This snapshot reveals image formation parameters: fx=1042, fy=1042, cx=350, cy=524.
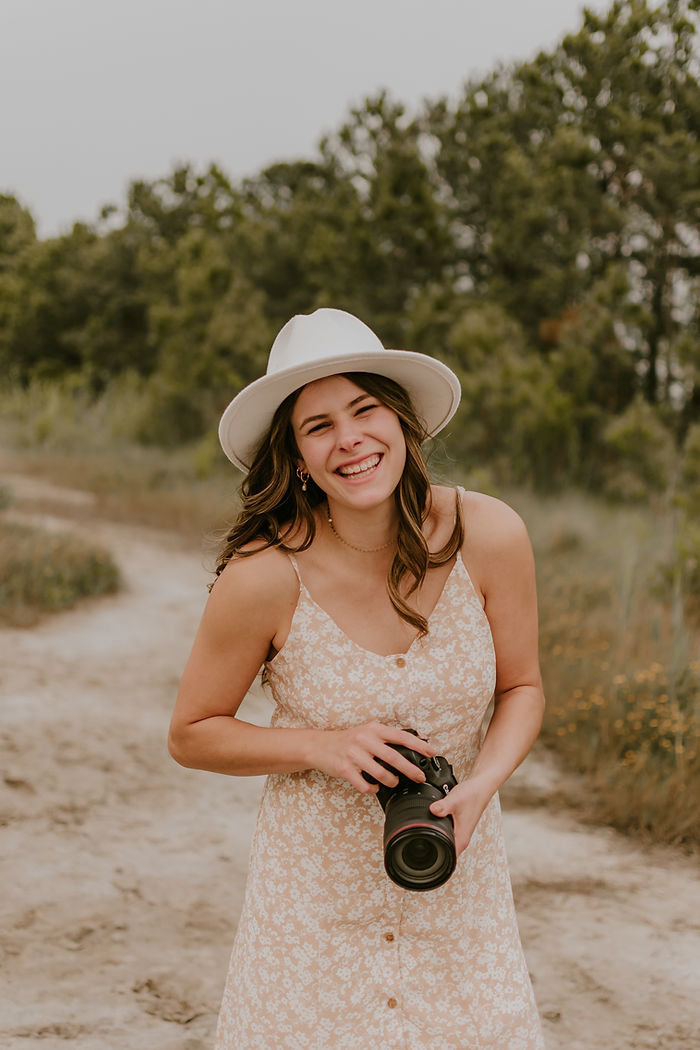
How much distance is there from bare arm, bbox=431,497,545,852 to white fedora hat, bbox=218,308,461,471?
25 cm

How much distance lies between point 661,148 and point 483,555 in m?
11.3

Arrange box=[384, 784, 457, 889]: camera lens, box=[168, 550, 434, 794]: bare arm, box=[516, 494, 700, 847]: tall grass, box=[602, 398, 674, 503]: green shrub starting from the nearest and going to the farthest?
box=[384, 784, 457, 889]: camera lens, box=[168, 550, 434, 794]: bare arm, box=[516, 494, 700, 847]: tall grass, box=[602, 398, 674, 503]: green shrub

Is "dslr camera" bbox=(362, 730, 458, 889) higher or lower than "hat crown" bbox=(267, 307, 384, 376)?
lower

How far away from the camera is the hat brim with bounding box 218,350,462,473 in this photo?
6.07 ft

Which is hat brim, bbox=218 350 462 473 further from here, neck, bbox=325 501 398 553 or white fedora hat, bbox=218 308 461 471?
neck, bbox=325 501 398 553

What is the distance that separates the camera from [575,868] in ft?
12.6

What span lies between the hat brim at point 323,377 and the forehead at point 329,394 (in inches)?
0.7

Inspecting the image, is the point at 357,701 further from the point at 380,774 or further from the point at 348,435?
the point at 348,435

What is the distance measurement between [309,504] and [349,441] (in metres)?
0.24

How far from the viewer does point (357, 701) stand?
180cm

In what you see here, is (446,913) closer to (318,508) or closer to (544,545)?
(318,508)

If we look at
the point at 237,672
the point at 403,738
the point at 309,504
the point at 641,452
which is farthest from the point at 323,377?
the point at 641,452

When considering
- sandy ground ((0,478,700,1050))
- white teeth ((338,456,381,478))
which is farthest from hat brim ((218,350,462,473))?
sandy ground ((0,478,700,1050))

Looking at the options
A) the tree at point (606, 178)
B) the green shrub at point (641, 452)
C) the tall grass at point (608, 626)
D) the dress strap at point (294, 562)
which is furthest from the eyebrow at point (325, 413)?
the tree at point (606, 178)
